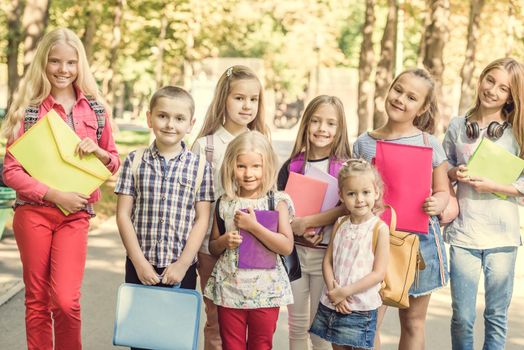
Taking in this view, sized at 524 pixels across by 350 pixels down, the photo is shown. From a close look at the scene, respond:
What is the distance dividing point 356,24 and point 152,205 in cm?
6922

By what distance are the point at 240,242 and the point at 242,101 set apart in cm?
94

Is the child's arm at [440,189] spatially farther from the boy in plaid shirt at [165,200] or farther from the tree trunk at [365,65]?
the tree trunk at [365,65]

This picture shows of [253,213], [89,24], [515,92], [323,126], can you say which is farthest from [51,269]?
[89,24]

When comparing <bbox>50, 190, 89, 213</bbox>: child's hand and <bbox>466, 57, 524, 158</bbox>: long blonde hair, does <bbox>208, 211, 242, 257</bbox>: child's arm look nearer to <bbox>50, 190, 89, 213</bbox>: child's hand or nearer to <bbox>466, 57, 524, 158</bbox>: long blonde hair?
<bbox>50, 190, 89, 213</bbox>: child's hand

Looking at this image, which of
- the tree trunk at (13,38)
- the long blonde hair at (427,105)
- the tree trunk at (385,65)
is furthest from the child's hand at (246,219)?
the tree trunk at (13,38)

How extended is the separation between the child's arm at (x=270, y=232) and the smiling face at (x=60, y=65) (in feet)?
3.88

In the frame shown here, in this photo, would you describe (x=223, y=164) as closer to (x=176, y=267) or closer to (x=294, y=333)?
(x=176, y=267)

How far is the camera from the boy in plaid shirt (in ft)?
13.2

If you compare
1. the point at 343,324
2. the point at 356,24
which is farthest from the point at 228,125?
the point at 356,24

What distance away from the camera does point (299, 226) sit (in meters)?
4.31

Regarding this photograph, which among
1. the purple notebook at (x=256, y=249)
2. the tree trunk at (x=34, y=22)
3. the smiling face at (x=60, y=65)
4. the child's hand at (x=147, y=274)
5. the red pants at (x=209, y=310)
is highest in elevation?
the tree trunk at (x=34, y=22)

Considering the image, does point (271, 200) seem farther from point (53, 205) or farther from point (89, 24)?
point (89, 24)

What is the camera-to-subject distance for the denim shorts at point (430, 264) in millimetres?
4391

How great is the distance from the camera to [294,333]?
447cm
